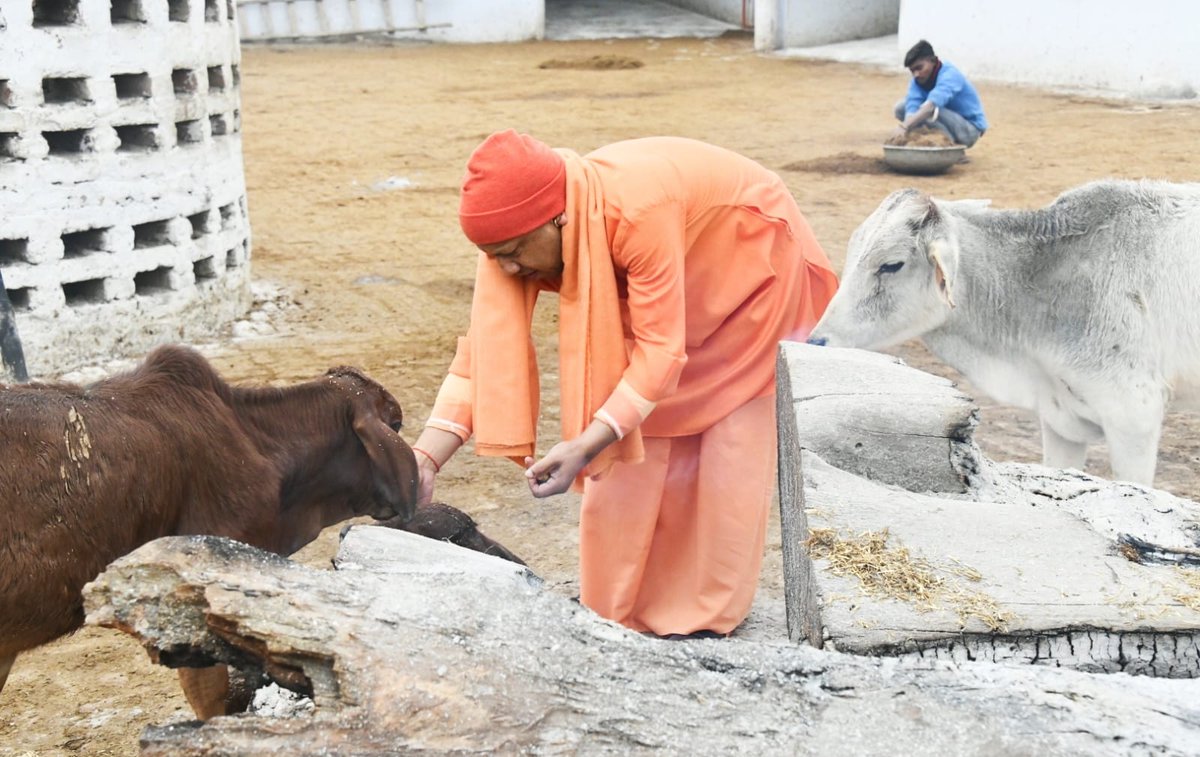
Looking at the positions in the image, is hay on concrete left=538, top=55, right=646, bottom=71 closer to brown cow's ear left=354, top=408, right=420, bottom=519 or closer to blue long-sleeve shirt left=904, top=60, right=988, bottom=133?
blue long-sleeve shirt left=904, top=60, right=988, bottom=133

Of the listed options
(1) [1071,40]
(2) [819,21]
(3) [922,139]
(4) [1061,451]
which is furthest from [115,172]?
(2) [819,21]

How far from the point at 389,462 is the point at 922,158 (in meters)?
8.30

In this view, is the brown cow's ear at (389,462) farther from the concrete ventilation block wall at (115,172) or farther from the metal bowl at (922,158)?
the metal bowl at (922,158)

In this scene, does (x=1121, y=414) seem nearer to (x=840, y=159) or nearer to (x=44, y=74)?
(x=44, y=74)

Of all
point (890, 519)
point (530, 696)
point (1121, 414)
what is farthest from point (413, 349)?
point (530, 696)

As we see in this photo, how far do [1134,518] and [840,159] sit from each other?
28.5 feet

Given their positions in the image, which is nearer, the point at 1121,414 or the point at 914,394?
the point at 914,394

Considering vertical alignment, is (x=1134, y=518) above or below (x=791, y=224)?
below

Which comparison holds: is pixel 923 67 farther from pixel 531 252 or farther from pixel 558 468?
pixel 558 468

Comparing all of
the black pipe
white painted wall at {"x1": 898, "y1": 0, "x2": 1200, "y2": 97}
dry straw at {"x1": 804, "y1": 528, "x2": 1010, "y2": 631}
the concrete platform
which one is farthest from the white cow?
white painted wall at {"x1": 898, "y1": 0, "x2": 1200, "y2": 97}

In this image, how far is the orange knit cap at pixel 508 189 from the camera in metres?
3.00

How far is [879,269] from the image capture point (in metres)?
4.89

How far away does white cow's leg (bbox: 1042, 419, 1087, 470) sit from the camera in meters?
5.03

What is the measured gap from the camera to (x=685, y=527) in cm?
396
